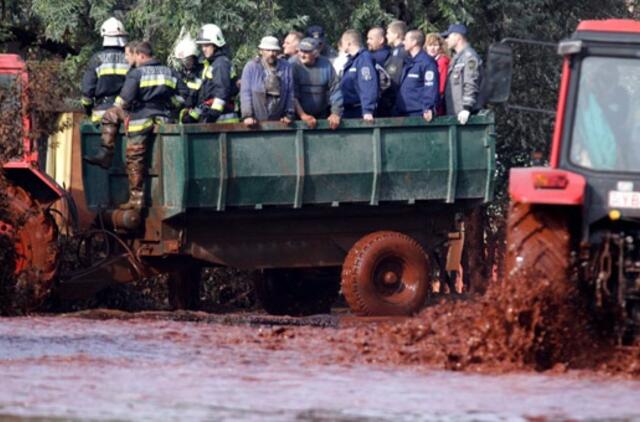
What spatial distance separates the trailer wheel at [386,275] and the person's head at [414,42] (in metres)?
1.79

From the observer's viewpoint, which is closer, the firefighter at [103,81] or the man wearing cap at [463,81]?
the firefighter at [103,81]

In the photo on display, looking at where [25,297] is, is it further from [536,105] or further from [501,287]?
[536,105]

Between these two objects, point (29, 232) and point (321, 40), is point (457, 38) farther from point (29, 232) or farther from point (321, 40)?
point (29, 232)

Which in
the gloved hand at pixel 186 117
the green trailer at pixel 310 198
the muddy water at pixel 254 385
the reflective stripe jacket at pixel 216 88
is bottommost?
the muddy water at pixel 254 385

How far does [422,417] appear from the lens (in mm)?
10844

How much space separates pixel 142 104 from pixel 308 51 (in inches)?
66.4

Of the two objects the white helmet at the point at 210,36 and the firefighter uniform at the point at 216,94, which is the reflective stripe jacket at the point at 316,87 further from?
the white helmet at the point at 210,36

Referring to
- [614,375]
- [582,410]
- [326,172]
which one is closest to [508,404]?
[582,410]

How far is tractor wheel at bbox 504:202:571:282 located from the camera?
13.3 m

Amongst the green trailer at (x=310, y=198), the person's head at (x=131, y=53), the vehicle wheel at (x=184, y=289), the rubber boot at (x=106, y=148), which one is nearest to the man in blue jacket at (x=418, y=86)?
the green trailer at (x=310, y=198)

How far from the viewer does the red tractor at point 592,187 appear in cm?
1332

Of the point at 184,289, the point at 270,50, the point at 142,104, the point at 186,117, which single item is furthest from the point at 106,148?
the point at 184,289

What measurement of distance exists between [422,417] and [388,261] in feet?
26.5

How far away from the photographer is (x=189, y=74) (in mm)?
19031
